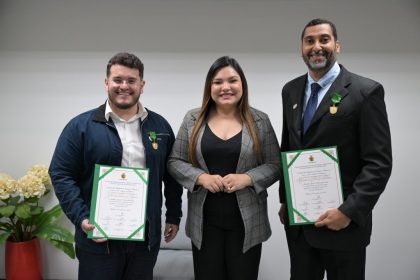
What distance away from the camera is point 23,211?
2951 mm

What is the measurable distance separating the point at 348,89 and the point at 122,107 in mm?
1154

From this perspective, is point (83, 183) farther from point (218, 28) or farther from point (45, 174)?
point (218, 28)

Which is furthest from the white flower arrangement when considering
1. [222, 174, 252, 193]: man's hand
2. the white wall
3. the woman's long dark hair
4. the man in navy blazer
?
the man in navy blazer

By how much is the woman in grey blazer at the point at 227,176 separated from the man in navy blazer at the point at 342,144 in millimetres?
213

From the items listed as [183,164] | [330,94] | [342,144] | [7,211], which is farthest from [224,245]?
[7,211]

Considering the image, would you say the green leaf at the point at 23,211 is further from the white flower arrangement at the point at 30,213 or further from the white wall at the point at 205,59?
the white wall at the point at 205,59

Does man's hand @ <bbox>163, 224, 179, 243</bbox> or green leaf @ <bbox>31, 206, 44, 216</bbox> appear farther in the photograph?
green leaf @ <bbox>31, 206, 44, 216</bbox>

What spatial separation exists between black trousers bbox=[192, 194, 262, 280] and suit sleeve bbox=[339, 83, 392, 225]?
58 cm

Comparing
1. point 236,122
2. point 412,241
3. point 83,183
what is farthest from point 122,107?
point 412,241

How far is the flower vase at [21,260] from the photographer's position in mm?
3086

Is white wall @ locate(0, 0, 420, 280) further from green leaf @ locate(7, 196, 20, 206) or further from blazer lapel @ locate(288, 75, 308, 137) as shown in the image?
blazer lapel @ locate(288, 75, 308, 137)

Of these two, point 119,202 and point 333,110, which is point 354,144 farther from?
point 119,202

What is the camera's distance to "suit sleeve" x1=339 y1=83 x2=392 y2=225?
1.61 meters

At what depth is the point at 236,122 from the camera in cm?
203
